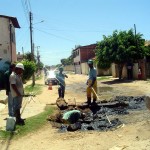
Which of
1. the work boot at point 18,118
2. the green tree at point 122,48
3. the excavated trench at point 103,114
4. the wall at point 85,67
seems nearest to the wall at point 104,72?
the wall at point 85,67

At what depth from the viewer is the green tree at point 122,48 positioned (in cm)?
3428

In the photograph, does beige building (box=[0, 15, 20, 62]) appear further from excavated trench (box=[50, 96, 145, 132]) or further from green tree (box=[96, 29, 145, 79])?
excavated trench (box=[50, 96, 145, 132])

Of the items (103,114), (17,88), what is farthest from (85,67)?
(17,88)

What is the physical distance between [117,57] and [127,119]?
2311 cm

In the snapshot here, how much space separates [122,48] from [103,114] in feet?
70.3

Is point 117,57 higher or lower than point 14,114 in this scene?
higher

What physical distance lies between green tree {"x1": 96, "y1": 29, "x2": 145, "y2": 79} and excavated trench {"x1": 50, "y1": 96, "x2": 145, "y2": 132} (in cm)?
1738

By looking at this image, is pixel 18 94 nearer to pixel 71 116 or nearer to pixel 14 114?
pixel 14 114

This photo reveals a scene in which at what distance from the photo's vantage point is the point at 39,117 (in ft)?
39.3

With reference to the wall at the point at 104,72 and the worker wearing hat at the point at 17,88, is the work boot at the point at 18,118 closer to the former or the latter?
the worker wearing hat at the point at 17,88

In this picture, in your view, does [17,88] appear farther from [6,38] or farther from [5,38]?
[6,38]

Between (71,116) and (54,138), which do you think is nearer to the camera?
(54,138)

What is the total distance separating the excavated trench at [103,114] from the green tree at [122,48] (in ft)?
57.0

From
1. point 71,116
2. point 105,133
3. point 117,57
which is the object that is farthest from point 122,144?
point 117,57
